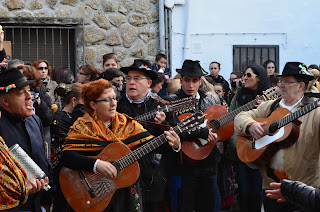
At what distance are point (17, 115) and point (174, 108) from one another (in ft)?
6.60

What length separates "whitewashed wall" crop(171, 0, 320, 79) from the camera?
1297cm

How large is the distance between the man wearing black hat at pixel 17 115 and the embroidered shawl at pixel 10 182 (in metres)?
0.84

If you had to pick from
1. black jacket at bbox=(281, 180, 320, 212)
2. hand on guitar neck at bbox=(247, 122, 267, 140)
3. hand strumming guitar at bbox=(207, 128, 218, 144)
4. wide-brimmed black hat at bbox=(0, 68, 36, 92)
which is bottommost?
hand strumming guitar at bbox=(207, 128, 218, 144)

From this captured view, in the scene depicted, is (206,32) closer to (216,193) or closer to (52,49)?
(52,49)

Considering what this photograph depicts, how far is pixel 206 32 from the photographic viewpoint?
42.7ft

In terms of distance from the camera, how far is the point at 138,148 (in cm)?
540

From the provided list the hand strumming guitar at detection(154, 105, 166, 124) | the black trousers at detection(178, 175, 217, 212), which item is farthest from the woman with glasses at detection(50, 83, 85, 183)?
the black trousers at detection(178, 175, 217, 212)

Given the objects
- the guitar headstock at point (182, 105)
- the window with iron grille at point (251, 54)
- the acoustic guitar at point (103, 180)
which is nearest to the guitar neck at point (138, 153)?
the acoustic guitar at point (103, 180)

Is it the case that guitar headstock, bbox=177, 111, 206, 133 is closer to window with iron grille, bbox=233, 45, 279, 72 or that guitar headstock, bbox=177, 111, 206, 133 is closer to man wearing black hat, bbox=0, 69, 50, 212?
man wearing black hat, bbox=0, 69, 50, 212

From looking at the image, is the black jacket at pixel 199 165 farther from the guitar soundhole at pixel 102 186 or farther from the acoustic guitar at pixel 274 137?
the guitar soundhole at pixel 102 186

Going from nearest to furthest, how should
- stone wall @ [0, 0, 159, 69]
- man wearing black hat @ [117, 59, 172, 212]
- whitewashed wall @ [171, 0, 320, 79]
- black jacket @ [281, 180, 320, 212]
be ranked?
black jacket @ [281, 180, 320, 212], man wearing black hat @ [117, 59, 172, 212], stone wall @ [0, 0, 159, 69], whitewashed wall @ [171, 0, 320, 79]

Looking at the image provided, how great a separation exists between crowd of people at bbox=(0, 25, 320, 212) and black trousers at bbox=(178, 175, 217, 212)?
13 millimetres

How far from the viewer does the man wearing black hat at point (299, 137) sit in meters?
5.37

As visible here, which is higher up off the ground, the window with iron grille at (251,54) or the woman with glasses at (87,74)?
the window with iron grille at (251,54)
